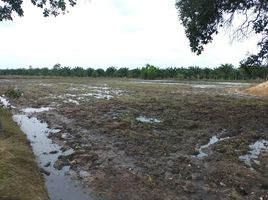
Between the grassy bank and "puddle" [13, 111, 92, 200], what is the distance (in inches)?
10.9

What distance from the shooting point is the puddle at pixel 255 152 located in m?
9.33

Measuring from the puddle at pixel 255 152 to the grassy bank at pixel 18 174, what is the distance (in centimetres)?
446

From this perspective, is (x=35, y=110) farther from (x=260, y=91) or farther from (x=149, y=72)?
(x=149, y=72)

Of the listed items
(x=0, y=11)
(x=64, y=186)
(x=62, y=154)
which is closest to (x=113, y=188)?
(x=64, y=186)

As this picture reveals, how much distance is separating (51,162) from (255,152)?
493 cm

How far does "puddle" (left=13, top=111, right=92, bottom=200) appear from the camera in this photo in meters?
7.47

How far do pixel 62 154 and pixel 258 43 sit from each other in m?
9.63

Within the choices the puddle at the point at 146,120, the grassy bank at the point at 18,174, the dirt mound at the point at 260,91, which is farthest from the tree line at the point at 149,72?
the grassy bank at the point at 18,174

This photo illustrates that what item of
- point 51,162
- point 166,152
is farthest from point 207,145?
point 51,162

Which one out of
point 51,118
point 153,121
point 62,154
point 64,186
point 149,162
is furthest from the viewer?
point 51,118

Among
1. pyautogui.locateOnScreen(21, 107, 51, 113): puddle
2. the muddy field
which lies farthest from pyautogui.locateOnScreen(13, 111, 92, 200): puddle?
pyautogui.locateOnScreen(21, 107, 51, 113): puddle

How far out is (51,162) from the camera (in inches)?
375

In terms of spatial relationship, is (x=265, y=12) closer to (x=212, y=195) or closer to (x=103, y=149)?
(x=103, y=149)

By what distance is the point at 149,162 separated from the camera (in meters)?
9.09
